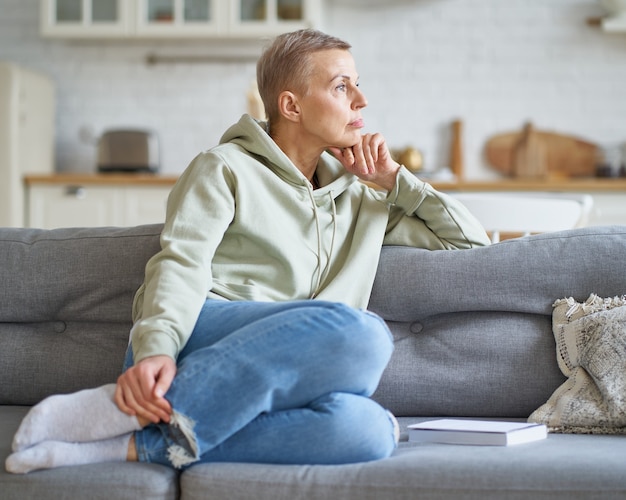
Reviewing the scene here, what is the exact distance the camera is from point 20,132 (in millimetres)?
5074

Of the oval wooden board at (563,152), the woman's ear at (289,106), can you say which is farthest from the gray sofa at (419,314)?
the oval wooden board at (563,152)

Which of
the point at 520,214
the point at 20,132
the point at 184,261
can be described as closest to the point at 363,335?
the point at 184,261

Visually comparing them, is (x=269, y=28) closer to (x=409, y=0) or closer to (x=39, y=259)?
(x=409, y=0)

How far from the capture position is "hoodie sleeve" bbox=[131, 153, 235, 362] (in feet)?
5.42

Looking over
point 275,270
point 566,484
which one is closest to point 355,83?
point 275,270

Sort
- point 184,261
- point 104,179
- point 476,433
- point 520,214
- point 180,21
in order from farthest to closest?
point 180,21 → point 104,179 → point 520,214 → point 184,261 → point 476,433

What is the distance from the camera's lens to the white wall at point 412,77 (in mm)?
5203

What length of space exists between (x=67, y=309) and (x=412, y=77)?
3.51 meters

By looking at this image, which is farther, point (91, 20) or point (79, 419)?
point (91, 20)

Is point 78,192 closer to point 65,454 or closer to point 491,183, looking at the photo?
point 491,183

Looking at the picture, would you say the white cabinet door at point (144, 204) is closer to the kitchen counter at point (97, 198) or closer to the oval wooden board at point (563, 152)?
the kitchen counter at point (97, 198)

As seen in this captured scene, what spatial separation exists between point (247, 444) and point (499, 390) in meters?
0.67

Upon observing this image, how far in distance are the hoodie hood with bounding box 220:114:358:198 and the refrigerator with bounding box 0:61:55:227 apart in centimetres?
307

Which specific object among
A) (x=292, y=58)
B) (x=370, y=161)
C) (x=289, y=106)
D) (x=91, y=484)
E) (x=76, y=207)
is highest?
(x=292, y=58)
